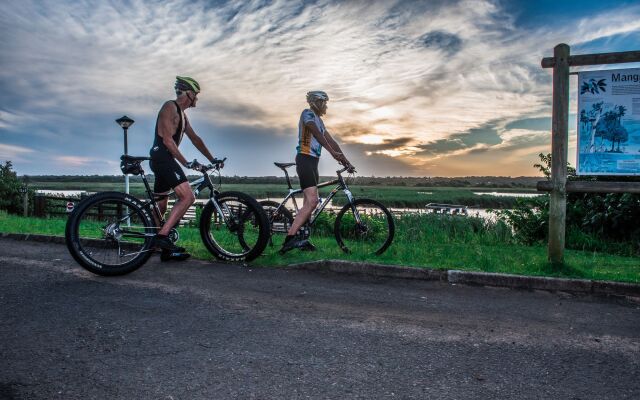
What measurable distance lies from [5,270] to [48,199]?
3223 cm

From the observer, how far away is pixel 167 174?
5906 millimetres

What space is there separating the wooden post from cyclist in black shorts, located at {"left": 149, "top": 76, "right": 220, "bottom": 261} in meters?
4.80

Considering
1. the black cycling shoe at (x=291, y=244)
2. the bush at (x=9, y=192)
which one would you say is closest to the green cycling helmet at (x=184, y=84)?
the black cycling shoe at (x=291, y=244)

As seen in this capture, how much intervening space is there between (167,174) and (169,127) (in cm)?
60

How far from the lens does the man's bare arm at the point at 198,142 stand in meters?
6.48

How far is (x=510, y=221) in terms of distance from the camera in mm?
12375

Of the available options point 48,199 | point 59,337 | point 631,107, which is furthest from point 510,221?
point 48,199

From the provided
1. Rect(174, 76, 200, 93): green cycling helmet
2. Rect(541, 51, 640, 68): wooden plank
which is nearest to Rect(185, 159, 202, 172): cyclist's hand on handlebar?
Rect(174, 76, 200, 93): green cycling helmet

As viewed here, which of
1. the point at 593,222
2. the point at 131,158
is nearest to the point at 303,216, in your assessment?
the point at 131,158

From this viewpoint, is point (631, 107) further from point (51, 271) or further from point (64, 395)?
point (51, 271)

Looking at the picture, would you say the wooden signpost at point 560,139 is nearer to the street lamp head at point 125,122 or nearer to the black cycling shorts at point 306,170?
the black cycling shorts at point 306,170

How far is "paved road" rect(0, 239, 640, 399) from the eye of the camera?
8.65ft

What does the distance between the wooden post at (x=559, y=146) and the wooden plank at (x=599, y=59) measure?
78mm

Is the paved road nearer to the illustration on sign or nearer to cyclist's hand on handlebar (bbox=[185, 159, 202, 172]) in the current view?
cyclist's hand on handlebar (bbox=[185, 159, 202, 172])
